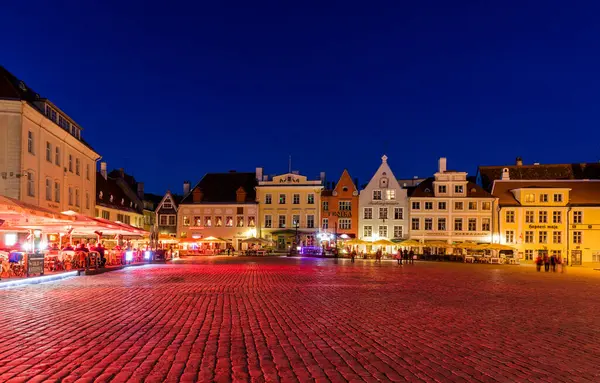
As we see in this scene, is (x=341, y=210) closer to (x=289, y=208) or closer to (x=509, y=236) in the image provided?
(x=289, y=208)

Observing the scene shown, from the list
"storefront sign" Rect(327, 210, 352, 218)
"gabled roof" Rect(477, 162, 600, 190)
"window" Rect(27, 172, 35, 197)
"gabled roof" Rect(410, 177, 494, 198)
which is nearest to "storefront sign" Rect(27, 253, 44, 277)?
"window" Rect(27, 172, 35, 197)

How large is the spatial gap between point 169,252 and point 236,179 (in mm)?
27822

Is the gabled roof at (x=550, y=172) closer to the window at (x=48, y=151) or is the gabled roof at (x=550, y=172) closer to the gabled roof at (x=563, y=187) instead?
the gabled roof at (x=563, y=187)

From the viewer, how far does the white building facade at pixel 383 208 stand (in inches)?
2559

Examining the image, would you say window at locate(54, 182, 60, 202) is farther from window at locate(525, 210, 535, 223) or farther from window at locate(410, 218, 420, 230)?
window at locate(525, 210, 535, 223)

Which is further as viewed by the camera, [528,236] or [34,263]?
[528,236]

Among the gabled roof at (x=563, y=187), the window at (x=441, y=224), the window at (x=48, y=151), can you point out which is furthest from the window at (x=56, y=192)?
the gabled roof at (x=563, y=187)

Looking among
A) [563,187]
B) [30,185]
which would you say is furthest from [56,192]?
[563,187]

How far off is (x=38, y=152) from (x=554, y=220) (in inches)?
1946

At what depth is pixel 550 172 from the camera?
6469cm

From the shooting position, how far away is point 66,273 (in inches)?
899

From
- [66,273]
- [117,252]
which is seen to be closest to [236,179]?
[117,252]

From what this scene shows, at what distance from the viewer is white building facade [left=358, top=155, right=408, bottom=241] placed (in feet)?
213

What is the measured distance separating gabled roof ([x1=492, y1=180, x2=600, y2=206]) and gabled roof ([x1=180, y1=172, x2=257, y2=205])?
28.9 m
